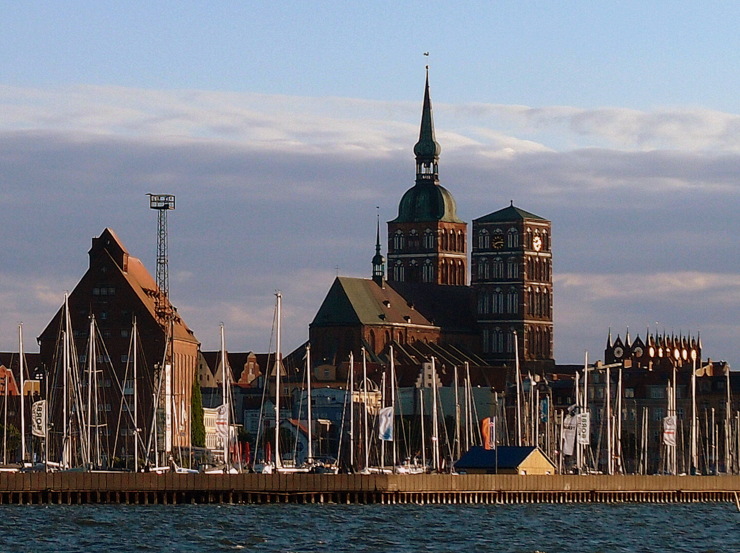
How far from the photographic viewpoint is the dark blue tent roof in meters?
127

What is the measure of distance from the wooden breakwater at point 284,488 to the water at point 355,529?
1.09 metres

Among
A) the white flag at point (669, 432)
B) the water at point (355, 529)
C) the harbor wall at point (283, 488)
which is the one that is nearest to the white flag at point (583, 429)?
the harbor wall at point (283, 488)

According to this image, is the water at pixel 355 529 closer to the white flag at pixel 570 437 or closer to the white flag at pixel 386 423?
the white flag at pixel 386 423

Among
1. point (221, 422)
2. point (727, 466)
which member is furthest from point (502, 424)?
point (221, 422)

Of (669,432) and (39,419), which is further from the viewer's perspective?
(669,432)

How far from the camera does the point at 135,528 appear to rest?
92625 mm

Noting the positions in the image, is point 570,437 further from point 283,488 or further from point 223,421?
point 283,488

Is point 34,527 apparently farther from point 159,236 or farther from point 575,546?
point 159,236

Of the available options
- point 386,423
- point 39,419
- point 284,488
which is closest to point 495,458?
point 386,423

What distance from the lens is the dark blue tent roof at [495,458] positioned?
416 ft

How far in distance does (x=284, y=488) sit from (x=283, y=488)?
81 millimetres

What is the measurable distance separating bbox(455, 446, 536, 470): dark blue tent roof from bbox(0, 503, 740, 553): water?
969 centimetres

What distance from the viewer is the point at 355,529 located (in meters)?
95.4

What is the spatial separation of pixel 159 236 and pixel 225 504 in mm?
72143
